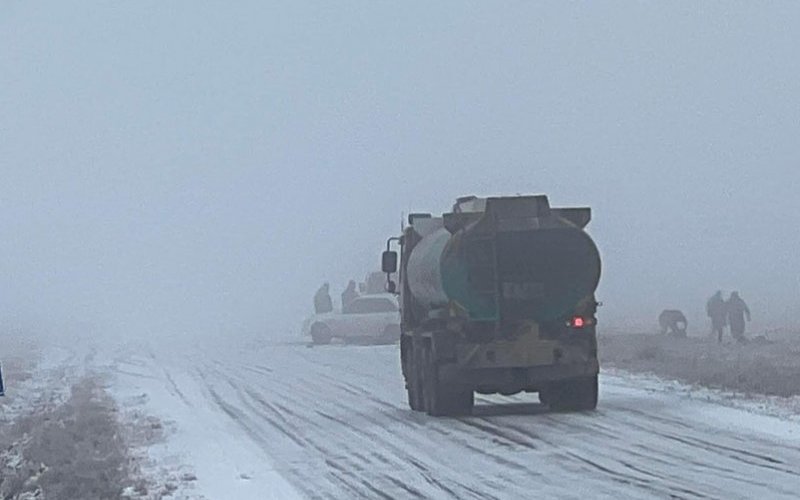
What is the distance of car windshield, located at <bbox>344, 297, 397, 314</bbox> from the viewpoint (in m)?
52.8

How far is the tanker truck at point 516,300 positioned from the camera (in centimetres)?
2267

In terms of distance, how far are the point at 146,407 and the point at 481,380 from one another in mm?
6204

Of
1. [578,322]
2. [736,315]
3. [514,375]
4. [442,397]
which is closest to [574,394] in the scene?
[514,375]

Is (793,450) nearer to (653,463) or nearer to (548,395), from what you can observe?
(653,463)

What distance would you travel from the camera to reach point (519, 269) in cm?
2267

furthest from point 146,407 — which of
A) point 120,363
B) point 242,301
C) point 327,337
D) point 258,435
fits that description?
point 242,301

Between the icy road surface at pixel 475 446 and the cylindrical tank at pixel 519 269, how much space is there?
1442mm

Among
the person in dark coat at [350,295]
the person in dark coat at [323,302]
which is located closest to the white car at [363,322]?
the person in dark coat at [350,295]

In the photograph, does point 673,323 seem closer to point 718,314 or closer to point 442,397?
point 718,314

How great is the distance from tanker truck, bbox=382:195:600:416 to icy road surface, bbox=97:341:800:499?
56 cm

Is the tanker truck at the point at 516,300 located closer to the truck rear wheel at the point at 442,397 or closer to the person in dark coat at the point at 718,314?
the truck rear wheel at the point at 442,397

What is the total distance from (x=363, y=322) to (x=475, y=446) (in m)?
34.2

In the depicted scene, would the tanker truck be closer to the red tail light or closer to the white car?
the red tail light

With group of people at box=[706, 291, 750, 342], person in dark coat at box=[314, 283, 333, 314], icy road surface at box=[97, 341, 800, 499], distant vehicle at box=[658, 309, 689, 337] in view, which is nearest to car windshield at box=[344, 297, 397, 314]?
person in dark coat at box=[314, 283, 333, 314]
